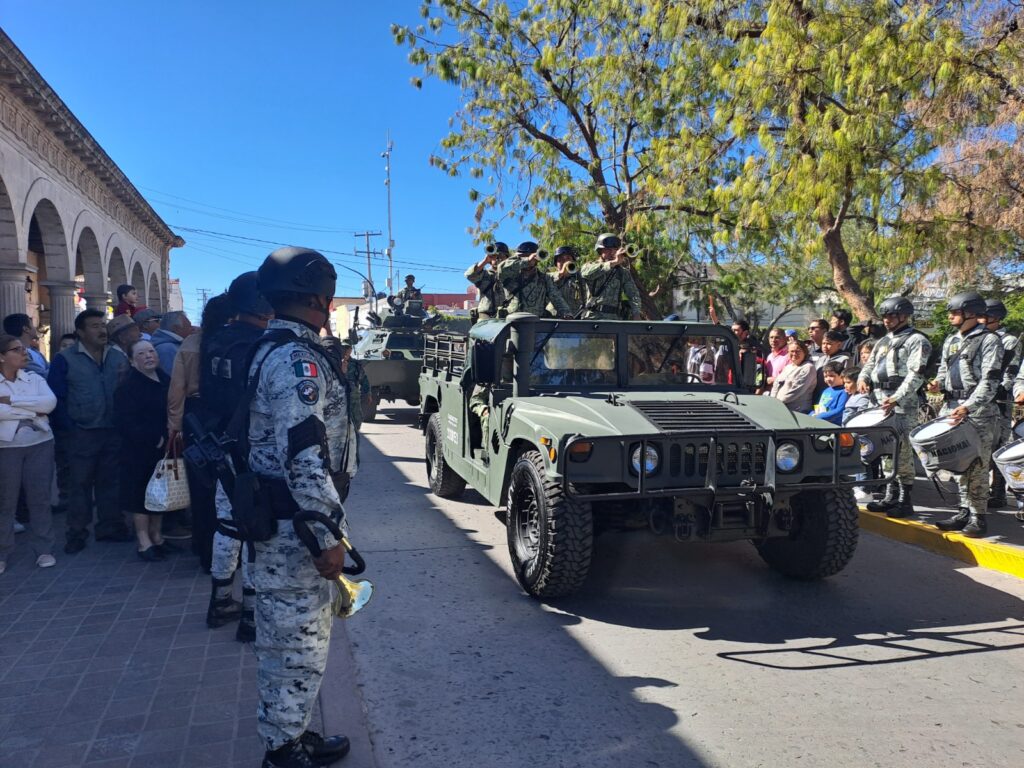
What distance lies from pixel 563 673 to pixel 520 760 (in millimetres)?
757

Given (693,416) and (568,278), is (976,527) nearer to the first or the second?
(693,416)

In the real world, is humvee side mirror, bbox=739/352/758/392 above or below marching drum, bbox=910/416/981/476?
above

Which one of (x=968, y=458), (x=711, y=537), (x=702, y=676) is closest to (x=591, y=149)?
(x=968, y=458)

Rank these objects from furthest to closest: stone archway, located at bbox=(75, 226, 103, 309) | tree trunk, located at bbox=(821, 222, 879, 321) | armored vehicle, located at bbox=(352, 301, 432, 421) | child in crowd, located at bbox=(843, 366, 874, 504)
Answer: stone archway, located at bbox=(75, 226, 103, 309) → armored vehicle, located at bbox=(352, 301, 432, 421) → tree trunk, located at bbox=(821, 222, 879, 321) → child in crowd, located at bbox=(843, 366, 874, 504)

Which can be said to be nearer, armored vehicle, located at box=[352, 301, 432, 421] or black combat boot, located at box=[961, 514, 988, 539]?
black combat boot, located at box=[961, 514, 988, 539]

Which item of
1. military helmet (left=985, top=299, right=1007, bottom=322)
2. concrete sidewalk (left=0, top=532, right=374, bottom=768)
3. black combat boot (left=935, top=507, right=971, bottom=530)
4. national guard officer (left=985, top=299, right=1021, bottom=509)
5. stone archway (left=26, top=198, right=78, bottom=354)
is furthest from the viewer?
stone archway (left=26, top=198, right=78, bottom=354)

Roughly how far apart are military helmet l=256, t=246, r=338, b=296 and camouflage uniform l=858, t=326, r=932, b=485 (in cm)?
502

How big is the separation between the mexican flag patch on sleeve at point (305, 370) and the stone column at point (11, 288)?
11732 mm

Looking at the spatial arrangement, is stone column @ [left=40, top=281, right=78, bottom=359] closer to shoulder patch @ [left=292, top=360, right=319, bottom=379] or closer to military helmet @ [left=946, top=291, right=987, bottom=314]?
Result: shoulder patch @ [left=292, top=360, right=319, bottom=379]

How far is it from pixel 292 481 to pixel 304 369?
1.19 ft

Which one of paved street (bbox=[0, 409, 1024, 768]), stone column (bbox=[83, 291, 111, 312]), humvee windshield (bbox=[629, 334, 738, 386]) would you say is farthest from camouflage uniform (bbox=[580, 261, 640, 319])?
stone column (bbox=[83, 291, 111, 312])

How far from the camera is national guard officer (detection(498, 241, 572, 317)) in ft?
23.6

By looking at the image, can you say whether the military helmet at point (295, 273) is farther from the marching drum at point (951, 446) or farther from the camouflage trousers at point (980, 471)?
the camouflage trousers at point (980, 471)

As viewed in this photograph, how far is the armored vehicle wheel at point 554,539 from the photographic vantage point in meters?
4.09
